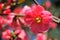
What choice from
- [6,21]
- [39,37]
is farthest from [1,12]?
[39,37]

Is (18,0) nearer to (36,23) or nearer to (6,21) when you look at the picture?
(6,21)

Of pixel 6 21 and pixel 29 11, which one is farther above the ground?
pixel 29 11

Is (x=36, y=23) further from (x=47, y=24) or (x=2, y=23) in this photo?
(x=2, y=23)

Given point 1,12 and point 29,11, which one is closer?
point 29,11

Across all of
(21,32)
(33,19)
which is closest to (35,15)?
(33,19)

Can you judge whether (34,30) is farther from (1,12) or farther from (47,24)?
(1,12)

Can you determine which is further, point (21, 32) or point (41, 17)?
point (21, 32)
